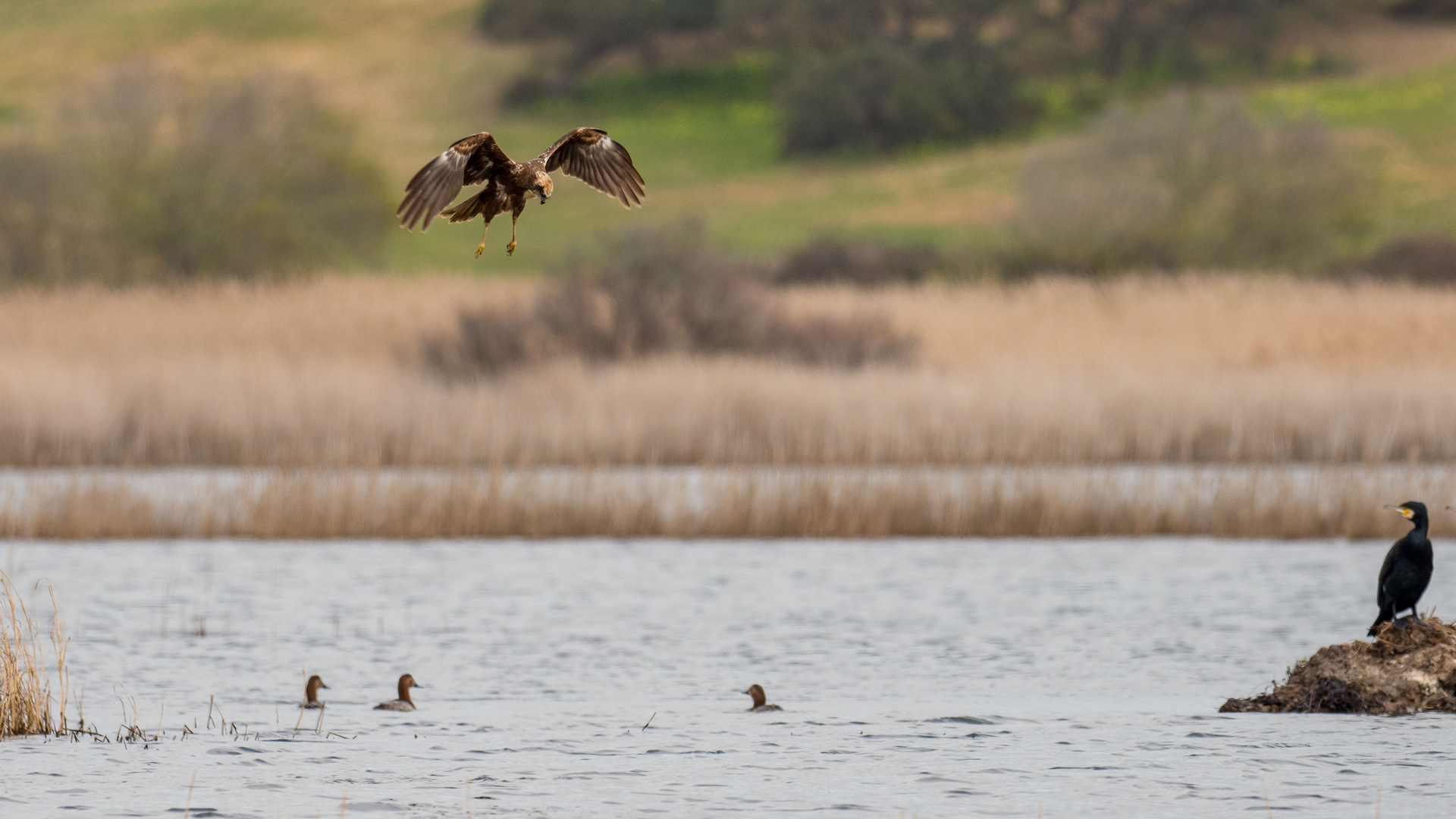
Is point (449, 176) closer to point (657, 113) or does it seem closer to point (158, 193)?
point (158, 193)

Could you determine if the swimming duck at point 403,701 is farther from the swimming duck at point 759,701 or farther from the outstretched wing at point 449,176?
the outstretched wing at point 449,176

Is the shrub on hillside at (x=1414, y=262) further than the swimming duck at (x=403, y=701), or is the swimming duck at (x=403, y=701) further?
the shrub on hillside at (x=1414, y=262)

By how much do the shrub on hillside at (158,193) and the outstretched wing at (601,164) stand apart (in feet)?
93.3

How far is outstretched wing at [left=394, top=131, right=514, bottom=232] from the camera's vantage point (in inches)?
297

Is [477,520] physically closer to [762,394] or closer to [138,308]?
[762,394]

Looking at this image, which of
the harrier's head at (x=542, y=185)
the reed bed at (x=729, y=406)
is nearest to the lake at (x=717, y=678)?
the harrier's head at (x=542, y=185)

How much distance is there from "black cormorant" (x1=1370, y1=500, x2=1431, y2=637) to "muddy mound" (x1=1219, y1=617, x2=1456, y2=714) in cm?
23

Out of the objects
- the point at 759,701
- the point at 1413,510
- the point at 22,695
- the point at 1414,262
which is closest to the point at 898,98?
the point at 1414,262

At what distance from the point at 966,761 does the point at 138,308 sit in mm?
23474

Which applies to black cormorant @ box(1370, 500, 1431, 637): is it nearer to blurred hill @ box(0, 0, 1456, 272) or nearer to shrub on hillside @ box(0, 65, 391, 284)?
shrub on hillside @ box(0, 65, 391, 284)

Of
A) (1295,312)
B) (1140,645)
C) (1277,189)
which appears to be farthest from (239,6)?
(1140,645)

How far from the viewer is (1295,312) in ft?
100

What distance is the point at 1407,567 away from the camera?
9.73 meters

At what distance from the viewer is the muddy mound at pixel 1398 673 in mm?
10141
